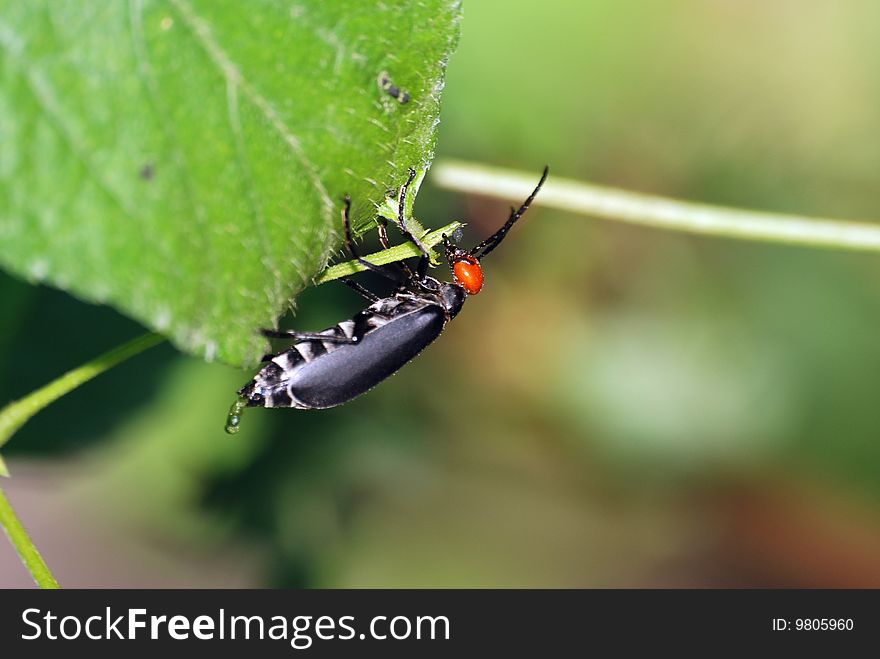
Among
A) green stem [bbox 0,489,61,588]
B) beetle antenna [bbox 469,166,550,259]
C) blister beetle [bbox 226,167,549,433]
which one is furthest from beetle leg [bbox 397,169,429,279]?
green stem [bbox 0,489,61,588]

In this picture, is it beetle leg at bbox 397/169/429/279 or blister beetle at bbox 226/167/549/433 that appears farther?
blister beetle at bbox 226/167/549/433

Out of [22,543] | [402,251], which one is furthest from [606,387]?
[22,543]

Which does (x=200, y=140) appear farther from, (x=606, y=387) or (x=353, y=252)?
(x=606, y=387)

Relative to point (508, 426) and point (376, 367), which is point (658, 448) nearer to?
point (508, 426)

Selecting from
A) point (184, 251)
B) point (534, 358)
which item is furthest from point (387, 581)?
point (184, 251)

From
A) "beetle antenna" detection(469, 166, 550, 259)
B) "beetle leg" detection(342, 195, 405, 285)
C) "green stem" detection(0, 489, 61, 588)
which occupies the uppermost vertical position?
"beetle antenna" detection(469, 166, 550, 259)

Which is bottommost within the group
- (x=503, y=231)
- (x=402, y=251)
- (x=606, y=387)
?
(x=402, y=251)

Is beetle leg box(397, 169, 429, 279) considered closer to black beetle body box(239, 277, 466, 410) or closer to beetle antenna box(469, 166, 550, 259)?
black beetle body box(239, 277, 466, 410)

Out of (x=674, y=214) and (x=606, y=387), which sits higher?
(x=606, y=387)
